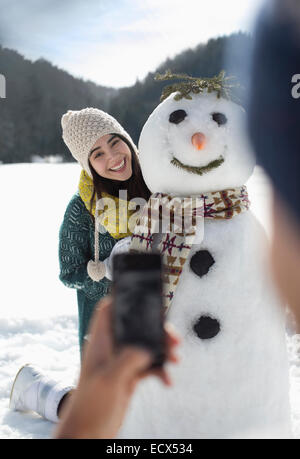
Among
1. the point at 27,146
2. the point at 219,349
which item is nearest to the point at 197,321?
the point at 219,349

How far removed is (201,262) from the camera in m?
1.17

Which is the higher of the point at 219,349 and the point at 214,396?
the point at 219,349

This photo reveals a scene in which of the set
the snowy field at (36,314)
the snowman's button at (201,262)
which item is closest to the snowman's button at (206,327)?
the snowman's button at (201,262)

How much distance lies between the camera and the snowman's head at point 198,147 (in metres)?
1.20

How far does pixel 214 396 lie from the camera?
1.17 m

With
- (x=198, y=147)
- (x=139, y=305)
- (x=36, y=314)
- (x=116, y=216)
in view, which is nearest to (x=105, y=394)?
(x=139, y=305)

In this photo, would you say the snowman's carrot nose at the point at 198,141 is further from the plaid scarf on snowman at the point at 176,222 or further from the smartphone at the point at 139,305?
the smartphone at the point at 139,305

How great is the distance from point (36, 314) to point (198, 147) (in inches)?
67.2

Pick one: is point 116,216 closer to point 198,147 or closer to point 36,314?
point 198,147

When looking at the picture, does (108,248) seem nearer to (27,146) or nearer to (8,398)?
(8,398)

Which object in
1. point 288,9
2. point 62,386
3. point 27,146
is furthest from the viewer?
point 27,146
